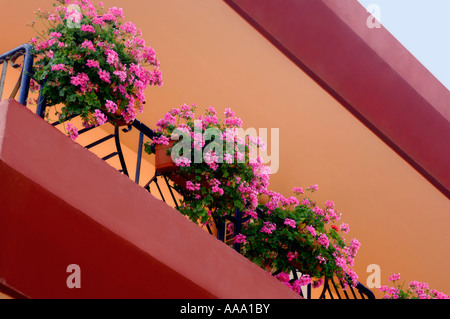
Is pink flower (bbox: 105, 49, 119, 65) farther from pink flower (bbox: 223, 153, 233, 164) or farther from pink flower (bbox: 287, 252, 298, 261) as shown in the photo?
pink flower (bbox: 287, 252, 298, 261)

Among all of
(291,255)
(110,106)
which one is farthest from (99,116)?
(291,255)

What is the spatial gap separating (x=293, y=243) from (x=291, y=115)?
5.78 feet

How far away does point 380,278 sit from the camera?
28.0 feet

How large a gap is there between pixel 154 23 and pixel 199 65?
0.63m

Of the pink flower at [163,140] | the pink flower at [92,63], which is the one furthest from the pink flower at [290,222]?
the pink flower at [92,63]

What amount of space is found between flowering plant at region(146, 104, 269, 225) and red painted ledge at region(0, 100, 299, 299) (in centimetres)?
52

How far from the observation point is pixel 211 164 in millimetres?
4742

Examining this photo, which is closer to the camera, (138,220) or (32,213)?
(32,213)

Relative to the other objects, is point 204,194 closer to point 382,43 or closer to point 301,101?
point 301,101

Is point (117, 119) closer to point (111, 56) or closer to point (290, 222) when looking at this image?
point (111, 56)
